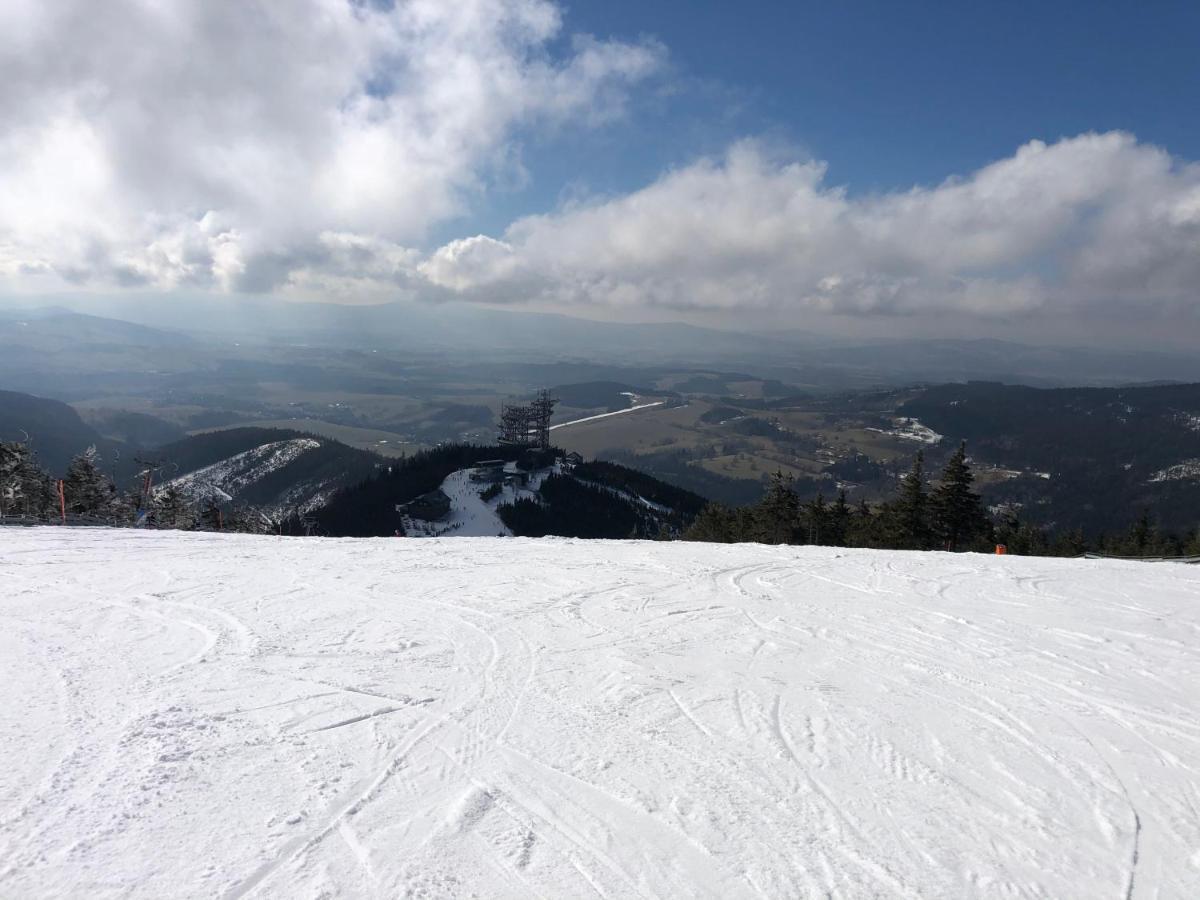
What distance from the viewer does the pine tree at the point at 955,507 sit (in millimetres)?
32094

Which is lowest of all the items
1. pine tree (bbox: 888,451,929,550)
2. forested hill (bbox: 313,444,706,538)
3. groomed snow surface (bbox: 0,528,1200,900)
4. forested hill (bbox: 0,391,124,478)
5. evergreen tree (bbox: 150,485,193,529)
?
forested hill (bbox: 0,391,124,478)

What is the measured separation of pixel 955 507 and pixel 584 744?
32.6m

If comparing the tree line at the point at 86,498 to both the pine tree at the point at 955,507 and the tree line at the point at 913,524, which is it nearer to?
the tree line at the point at 913,524

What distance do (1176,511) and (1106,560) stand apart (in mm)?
162580

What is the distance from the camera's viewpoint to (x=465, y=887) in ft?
12.3

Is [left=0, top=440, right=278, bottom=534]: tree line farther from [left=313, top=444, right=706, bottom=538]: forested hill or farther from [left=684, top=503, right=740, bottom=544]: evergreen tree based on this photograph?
[left=684, top=503, right=740, bottom=544]: evergreen tree

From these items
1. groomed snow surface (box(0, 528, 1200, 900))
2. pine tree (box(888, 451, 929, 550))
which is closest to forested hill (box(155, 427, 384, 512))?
pine tree (box(888, 451, 929, 550))

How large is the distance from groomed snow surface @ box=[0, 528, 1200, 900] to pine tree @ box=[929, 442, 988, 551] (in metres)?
22.7

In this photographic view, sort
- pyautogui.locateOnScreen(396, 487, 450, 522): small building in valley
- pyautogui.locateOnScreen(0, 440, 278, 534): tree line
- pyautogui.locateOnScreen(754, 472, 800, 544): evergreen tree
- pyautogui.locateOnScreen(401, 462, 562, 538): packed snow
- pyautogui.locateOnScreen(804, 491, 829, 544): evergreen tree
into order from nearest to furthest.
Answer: pyautogui.locateOnScreen(0, 440, 278, 534): tree line
pyautogui.locateOnScreen(754, 472, 800, 544): evergreen tree
pyautogui.locateOnScreen(804, 491, 829, 544): evergreen tree
pyautogui.locateOnScreen(401, 462, 562, 538): packed snow
pyautogui.locateOnScreen(396, 487, 450, 522): small building in valley

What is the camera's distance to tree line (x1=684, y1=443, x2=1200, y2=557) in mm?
32375

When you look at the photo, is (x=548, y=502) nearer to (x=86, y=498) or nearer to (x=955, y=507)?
(x=86, y=498)

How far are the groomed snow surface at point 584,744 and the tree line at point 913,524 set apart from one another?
19.9 meters

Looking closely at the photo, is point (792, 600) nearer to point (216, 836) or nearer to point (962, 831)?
point (962, 831)

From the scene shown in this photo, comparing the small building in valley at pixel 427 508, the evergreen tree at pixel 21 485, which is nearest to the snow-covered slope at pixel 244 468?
the small building in valley at pixel 427 508
